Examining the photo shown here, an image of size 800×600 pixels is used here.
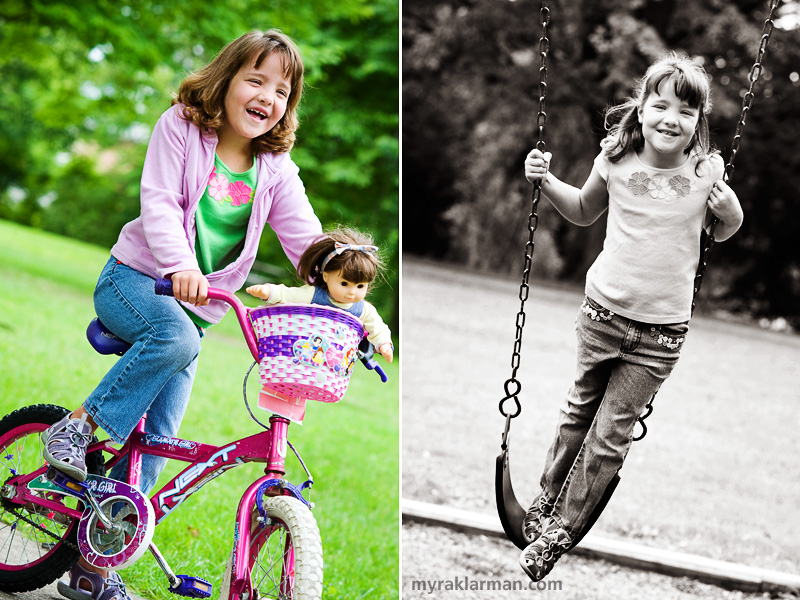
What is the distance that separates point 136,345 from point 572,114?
13.3 metres

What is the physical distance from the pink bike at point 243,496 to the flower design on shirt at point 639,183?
97 centimetres

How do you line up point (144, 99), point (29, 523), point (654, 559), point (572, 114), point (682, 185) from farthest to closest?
point (572, 114)
point (144, 99)
point (654, 559)
point (29, 523)
point (682, 185)

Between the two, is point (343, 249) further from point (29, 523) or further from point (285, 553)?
point (29, 523)

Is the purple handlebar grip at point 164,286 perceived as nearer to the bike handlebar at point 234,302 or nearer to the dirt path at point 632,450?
the bike handlebar at point 234,302

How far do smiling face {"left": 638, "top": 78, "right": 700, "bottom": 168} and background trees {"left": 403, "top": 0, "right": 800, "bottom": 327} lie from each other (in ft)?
38.8

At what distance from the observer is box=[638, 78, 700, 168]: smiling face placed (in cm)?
290

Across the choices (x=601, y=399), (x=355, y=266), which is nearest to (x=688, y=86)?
(x=601, y=399)

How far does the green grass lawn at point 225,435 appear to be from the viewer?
4.72 m

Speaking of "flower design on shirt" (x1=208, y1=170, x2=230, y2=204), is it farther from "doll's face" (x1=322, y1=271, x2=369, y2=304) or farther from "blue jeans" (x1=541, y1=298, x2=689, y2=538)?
"blue jeans" (x1=541, y1=298, x2=689, y2=538)

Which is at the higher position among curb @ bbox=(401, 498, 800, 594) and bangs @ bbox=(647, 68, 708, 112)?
bangs @ bbox=(647, 68, 708, 112)

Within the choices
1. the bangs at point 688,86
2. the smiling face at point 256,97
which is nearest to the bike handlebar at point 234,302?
→ the smiling face at point 256,97

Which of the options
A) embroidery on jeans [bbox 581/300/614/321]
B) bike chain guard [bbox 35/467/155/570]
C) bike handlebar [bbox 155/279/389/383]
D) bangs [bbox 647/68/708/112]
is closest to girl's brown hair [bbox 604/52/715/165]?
bangs [bbox 647/68/708/112]

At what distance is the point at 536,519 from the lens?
327cm

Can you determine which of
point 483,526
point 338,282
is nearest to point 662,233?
point 338,282
